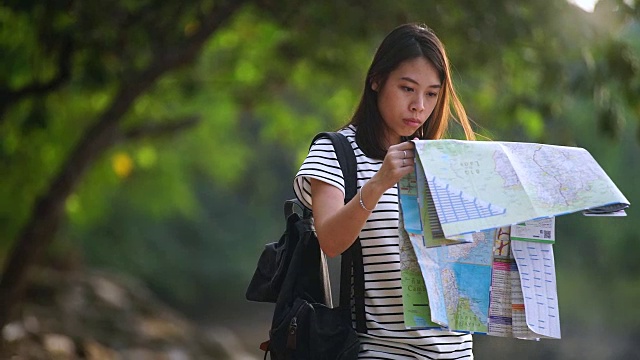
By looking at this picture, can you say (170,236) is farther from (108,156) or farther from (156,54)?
(156,54)

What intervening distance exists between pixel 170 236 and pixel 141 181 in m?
11.6

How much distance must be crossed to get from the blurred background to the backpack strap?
0.62 meters

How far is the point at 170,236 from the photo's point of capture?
28.9 metres

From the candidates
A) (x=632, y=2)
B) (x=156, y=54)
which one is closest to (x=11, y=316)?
(x=156, y=54)

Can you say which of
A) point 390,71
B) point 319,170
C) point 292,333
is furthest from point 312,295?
point 390,71

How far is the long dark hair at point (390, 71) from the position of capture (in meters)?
2.91

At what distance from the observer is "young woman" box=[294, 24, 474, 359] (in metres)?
2.78

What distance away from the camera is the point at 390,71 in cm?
292

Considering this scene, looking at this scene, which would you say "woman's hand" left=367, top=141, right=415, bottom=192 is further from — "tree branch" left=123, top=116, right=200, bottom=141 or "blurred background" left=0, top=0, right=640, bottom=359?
"tree branch" left=123, top=116, right=200, bottom=141

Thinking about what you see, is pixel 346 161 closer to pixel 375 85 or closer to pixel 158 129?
pixel 375 85

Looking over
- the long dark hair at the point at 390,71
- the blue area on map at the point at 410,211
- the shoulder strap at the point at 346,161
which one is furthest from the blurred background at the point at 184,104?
the blue area on map at the point at 410,211

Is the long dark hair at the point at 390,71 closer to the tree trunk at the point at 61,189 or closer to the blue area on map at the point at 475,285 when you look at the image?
the blue area on map at the point at 475,285

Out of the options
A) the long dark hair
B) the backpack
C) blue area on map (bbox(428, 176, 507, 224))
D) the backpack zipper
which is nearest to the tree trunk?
the long dark hair

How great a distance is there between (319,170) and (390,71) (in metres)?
0.35
